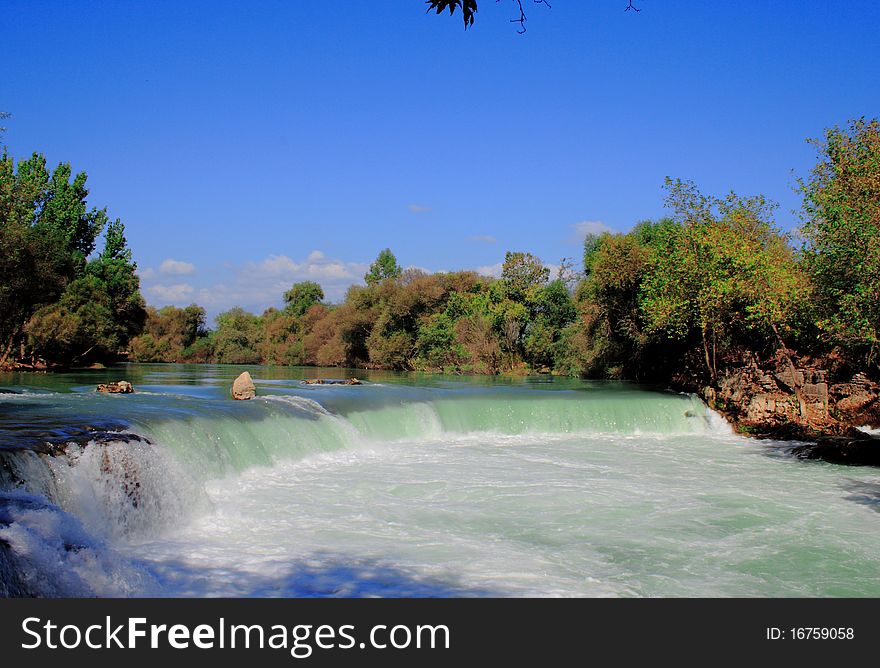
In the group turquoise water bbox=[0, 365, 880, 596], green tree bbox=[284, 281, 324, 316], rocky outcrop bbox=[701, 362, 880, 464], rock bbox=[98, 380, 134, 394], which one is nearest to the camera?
turquoise water bbox=[0, 365, 880, 596]

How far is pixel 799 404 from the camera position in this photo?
2025 centimetres

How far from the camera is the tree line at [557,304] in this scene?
55.4 ft

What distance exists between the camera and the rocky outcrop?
1956cm

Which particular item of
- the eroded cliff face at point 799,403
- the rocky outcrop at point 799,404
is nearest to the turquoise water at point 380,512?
the rocky outcrop at point 799,404

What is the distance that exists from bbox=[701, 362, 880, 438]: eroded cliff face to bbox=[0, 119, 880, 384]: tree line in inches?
23.7

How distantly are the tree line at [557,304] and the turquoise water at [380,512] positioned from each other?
17.5 ft

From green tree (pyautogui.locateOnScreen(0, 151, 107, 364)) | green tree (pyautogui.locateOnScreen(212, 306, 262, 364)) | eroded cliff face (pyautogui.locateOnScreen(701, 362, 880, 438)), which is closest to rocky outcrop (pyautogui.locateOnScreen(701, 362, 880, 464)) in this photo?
eroded cliff face (pyautogui.locateOnScreen(701, 362, 880, 438))

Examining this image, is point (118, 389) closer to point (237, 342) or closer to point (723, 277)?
point (723, 277)

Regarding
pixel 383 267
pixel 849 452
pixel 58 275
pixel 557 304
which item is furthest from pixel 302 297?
pixel 849 452

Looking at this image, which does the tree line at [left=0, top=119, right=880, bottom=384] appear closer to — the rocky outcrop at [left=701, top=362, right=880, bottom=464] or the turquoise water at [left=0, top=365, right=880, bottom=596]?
the rocky outcrop at [left=701, top=362, right=880, bottom=464]

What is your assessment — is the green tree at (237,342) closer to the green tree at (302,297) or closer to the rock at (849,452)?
the green tree at (302,297)

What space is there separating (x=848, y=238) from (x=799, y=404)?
22.4 ft
